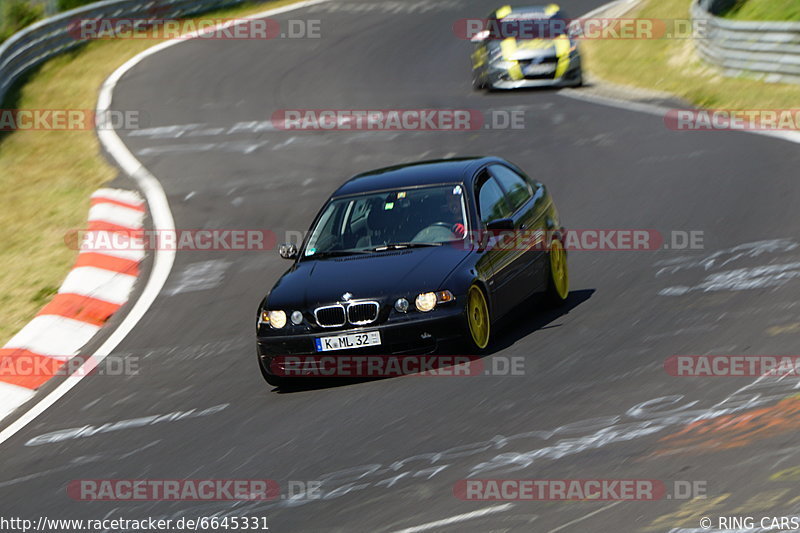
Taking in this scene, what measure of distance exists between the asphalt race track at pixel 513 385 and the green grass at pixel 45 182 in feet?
4.21

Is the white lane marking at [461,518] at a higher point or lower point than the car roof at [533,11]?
higher

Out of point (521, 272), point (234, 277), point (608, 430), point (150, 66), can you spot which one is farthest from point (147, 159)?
point (608, 430)

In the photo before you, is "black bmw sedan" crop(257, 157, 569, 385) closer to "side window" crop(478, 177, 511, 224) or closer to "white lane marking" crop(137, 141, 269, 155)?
"side window" crop(478, 177, 511, 224)

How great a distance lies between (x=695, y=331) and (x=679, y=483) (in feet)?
11.4

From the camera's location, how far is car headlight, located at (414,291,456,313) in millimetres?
9844

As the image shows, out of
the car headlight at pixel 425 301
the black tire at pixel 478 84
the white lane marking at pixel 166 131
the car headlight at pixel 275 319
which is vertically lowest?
the black tire at pixel 478 84

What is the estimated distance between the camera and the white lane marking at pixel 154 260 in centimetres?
1073

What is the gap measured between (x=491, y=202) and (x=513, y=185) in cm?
78

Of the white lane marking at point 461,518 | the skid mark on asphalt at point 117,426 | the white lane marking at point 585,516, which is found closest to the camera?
the white lane marking at point 585,516

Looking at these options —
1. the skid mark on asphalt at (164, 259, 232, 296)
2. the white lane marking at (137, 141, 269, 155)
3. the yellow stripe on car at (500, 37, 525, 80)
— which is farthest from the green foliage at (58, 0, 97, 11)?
the skid mark on asphalt at (164, 259, 232, 296)

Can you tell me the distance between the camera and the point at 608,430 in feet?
25.7

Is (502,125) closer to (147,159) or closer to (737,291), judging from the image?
(147,159)

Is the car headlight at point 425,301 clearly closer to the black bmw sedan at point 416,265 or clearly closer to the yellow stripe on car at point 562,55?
the black bmw sedan at point 416,265

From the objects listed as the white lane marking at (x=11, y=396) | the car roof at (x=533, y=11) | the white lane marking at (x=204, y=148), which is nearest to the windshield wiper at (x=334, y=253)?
the white lane marking at (x=11, y=396)
